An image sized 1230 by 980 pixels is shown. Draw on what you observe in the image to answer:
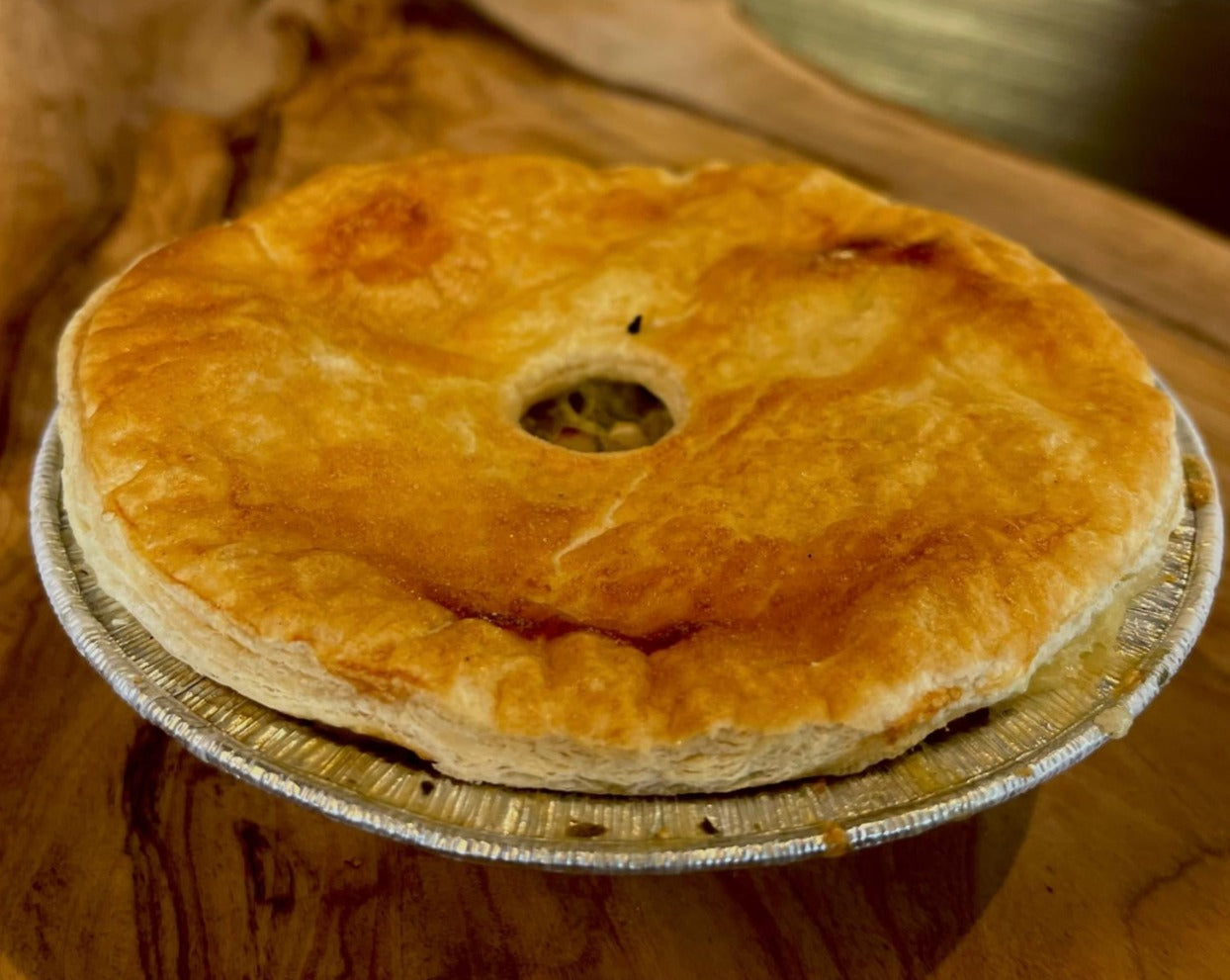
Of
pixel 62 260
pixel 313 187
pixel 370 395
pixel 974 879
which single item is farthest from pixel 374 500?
pixel 62 260

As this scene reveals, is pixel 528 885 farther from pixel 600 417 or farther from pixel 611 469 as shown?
pixel 600 417

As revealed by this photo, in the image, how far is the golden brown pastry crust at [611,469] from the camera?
50.4 inches

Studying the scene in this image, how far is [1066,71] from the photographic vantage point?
162 inches

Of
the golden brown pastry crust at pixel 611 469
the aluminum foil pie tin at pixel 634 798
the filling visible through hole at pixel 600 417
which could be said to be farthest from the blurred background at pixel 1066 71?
the aluminum foil pie tin at pixel 634 798

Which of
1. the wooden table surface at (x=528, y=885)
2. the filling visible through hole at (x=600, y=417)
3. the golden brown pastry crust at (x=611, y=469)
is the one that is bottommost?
the wooden table surface at (x=528, y=885)

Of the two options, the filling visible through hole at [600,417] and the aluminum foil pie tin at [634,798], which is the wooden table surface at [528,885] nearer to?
the aluminum foil pie tin at [634,798]

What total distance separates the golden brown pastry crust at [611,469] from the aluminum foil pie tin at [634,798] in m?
0.04

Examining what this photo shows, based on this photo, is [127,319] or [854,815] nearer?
[854,815]

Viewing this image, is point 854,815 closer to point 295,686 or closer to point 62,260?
point 295,686

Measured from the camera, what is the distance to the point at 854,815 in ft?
4.17

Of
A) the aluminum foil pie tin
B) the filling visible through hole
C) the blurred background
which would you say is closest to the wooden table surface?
the aluminum foil pie tin

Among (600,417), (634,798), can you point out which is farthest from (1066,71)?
(634,798)

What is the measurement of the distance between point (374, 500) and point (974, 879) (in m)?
1.04

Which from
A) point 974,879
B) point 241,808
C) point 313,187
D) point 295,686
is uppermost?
point 313,187
